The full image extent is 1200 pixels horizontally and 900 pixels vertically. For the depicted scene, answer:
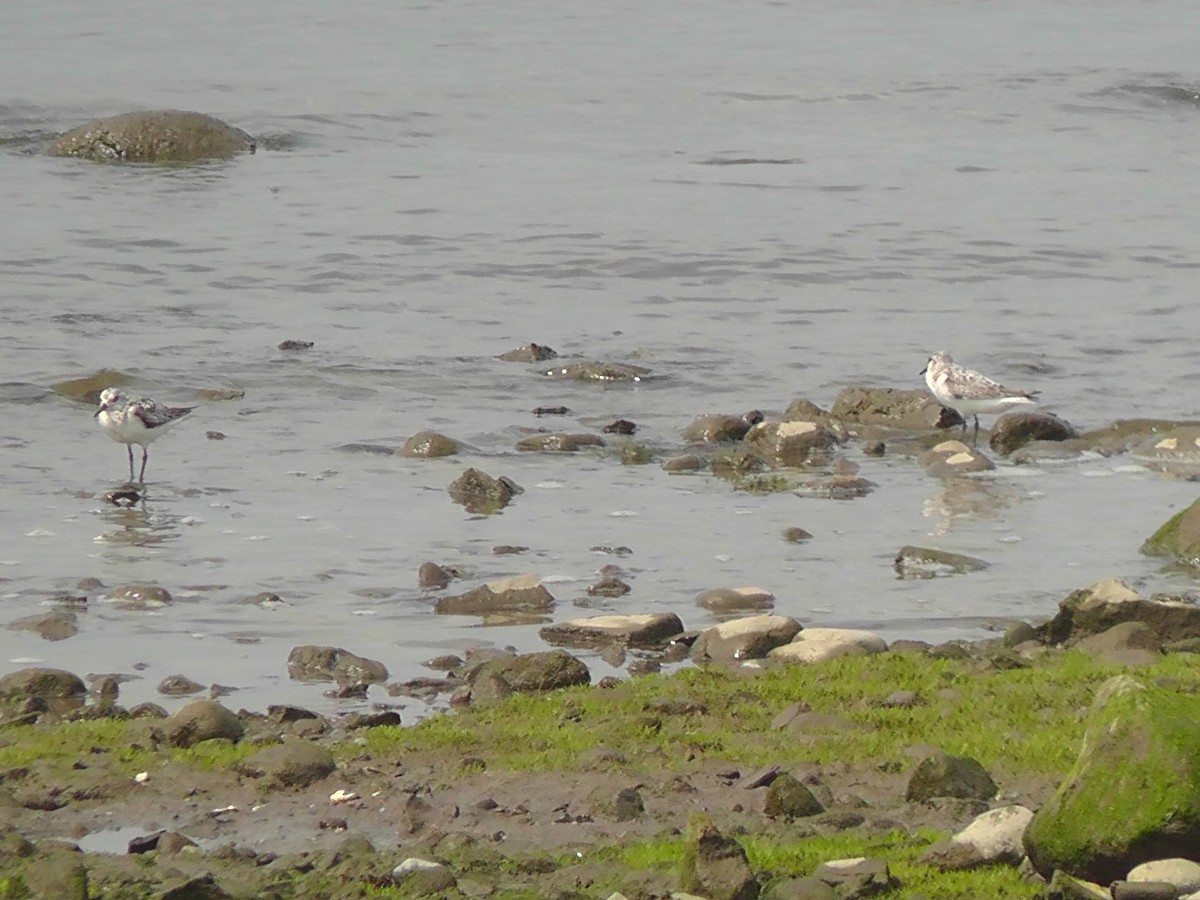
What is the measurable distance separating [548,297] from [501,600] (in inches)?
428

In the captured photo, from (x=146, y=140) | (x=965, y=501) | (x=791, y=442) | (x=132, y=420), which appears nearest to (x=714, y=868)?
(x=965, y=501)

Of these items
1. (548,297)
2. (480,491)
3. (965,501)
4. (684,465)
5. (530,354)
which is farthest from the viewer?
(548,297)

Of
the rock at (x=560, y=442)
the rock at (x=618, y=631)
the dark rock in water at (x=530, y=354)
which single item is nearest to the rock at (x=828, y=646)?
the rock at (x=618, y=631)

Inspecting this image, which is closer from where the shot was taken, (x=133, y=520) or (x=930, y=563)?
(x=930, y=563)

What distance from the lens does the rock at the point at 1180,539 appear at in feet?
36.8

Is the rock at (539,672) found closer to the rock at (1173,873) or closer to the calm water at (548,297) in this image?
the calm water at (548,297)

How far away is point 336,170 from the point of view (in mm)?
29391

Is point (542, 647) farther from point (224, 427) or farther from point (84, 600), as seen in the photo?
point (224, 427)

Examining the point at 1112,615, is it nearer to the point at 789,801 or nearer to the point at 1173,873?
the point at 789,801

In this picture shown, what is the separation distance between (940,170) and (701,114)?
265 inches

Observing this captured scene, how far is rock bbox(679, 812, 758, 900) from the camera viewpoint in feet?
18.9

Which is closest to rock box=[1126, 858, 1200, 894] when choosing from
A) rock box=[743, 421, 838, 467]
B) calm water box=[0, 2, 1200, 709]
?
calm water box=[0, 2, 1200, 709]

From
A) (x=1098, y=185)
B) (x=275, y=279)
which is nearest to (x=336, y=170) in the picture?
(x=275, y=279)

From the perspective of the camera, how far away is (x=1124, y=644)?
30.0 ft
